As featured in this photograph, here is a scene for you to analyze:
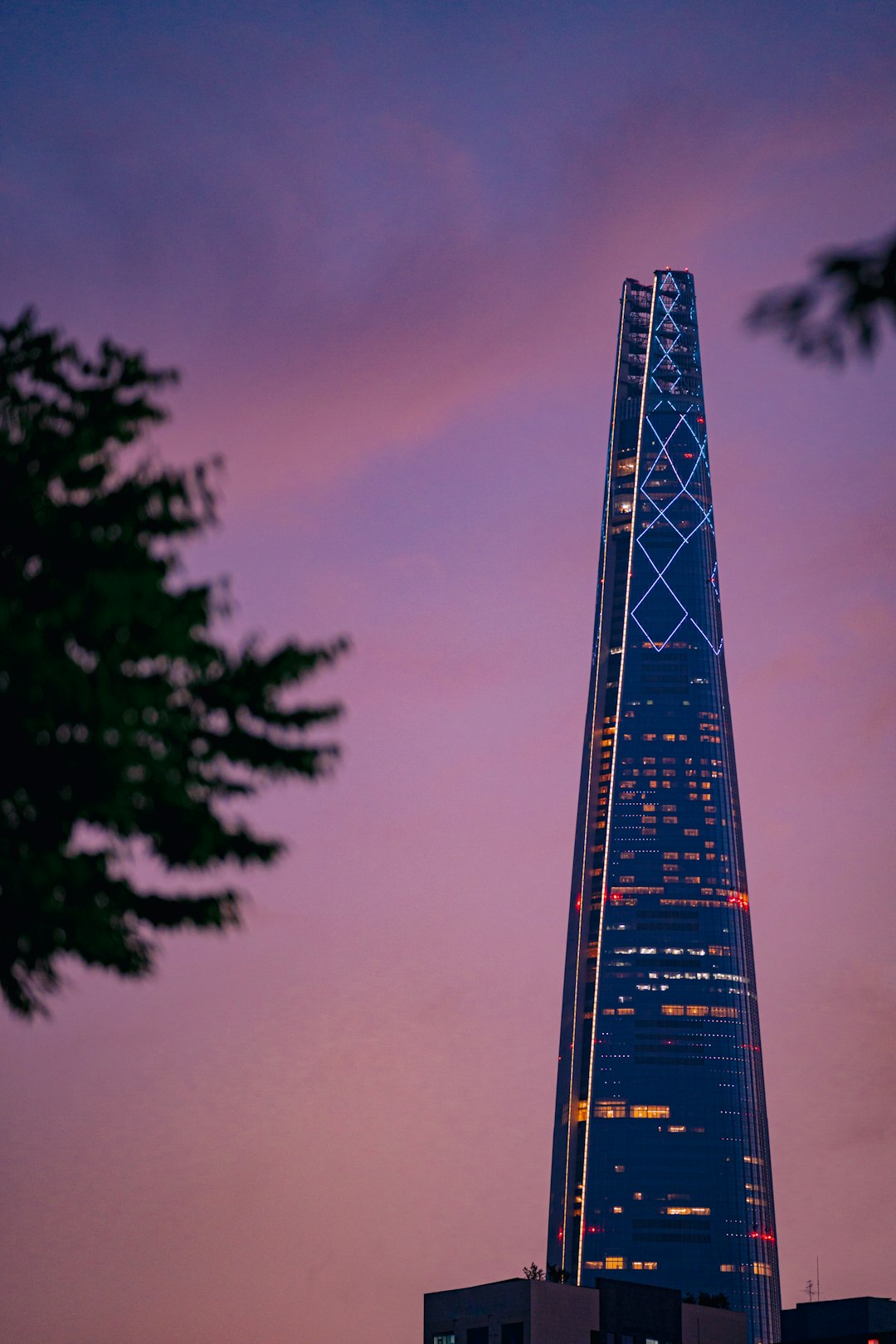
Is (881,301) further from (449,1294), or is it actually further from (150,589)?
(449,1294)

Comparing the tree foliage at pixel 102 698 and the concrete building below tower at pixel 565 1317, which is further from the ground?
the concrete building below tower at pixel 565 1317

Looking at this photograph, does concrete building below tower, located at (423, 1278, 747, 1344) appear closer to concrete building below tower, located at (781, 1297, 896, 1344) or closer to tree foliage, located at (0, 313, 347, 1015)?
concrete building below tower, located at (781, 1297, 896, 1344)

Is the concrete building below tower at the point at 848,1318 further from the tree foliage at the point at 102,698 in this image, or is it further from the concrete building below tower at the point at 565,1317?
the tree foliage at the point at 102,698

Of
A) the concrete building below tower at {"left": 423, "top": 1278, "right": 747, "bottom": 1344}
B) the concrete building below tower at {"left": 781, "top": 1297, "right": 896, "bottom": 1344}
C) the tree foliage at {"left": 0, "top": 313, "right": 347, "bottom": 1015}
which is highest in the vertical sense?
the concrete building below tower at {"left": 781, "top": 1297, "right": 896, "bottom": 1344}

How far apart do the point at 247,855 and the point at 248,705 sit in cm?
209

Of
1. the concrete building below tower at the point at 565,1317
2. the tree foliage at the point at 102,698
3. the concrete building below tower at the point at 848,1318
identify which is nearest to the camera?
the tree foliage at the point at 102,698

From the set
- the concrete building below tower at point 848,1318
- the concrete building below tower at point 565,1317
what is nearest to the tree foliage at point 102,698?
the concrete building below tower at point 565,1317

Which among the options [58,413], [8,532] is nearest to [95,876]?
Answer: [8,532]

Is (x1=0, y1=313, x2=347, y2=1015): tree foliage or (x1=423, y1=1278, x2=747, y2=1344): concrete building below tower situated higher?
(x1=423, y1=1278, x2=747, y2=1344): concrete building below tower

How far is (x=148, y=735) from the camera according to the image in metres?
21.6

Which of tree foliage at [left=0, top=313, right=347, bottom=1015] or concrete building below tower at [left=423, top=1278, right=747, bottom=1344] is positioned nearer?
tree foliage at [left=0, top=313, right=347, bottom=1015]

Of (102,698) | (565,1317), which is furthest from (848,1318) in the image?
(102,698)

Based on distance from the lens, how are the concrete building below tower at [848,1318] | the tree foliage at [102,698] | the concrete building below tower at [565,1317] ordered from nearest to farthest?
the tree foliage at [102,698] → the concrete building below tower at [565,1317] → the concrete building below tower at [848,1318]

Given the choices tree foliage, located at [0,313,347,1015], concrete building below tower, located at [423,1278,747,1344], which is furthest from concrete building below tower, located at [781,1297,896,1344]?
tree foliage, located at [0,313,347,1015]
